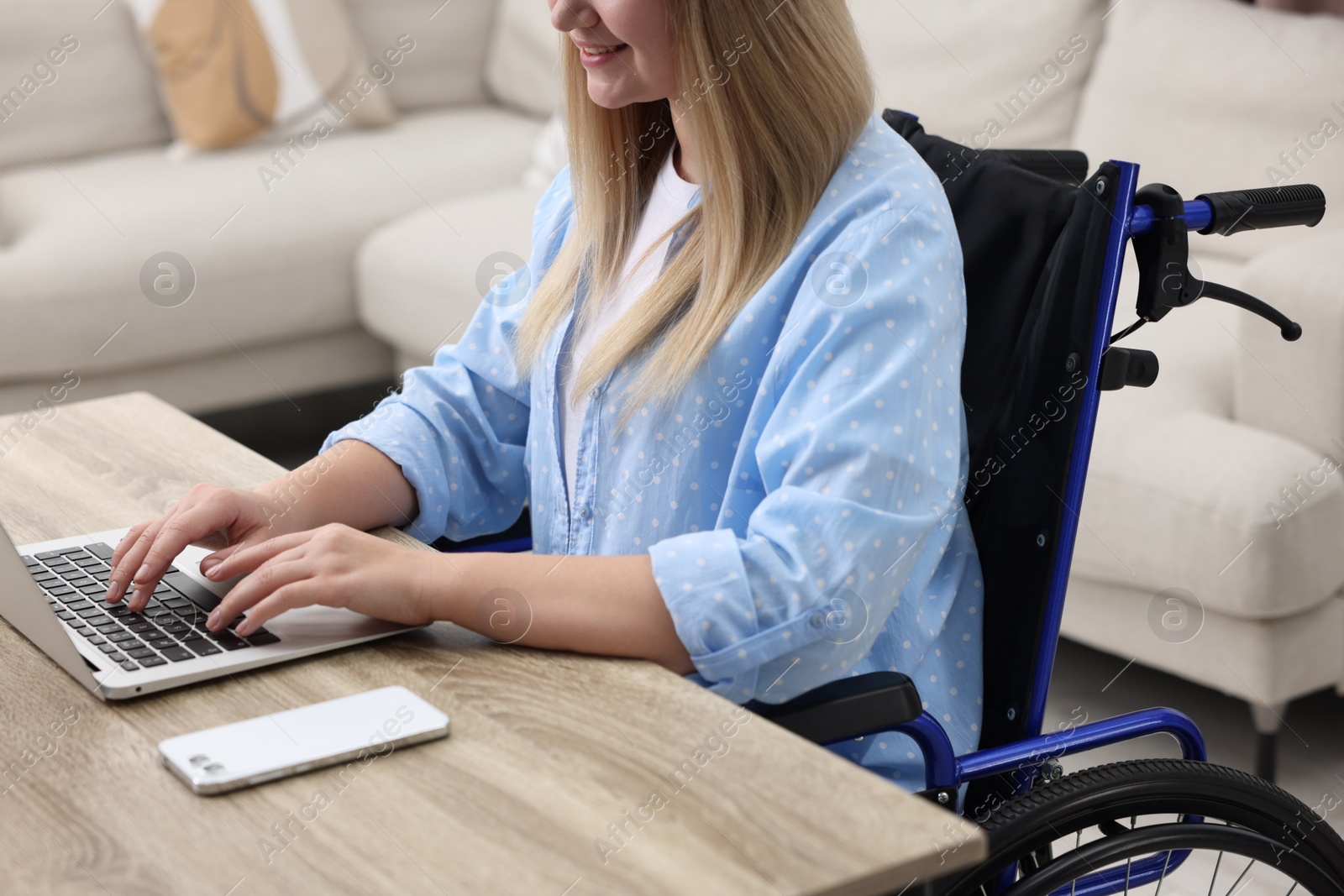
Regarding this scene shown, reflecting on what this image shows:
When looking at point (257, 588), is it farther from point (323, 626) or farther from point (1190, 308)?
point (1190, 308)

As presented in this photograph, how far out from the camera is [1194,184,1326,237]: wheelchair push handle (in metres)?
0.97

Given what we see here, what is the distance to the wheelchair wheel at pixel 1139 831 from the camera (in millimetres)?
904

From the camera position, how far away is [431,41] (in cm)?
365

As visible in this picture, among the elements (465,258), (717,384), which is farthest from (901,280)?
(465,258)

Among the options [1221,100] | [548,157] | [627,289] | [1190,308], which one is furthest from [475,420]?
[548,157]

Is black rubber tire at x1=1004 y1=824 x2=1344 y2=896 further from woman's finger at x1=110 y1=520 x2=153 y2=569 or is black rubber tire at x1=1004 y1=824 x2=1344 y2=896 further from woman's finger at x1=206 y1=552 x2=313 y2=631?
woman's finger at x1=110 y1=520 x2=153 y2=569

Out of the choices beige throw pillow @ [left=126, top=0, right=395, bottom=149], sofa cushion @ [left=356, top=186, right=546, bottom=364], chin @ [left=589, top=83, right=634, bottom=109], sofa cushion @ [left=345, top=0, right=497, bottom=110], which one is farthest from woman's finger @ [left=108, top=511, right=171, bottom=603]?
sofa cushion @ [left=345, top=0, right=497, bottom=110]

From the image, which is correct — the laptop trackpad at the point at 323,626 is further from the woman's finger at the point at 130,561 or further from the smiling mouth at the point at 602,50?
the smiling mouth at the point at 602,50

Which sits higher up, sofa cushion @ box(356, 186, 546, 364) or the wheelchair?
the wheelchair

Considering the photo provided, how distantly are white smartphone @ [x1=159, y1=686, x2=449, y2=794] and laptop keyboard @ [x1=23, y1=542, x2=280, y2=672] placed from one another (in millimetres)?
101

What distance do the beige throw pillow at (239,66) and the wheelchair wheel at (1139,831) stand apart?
2698mm

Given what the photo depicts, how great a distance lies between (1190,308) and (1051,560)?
133 centimetres

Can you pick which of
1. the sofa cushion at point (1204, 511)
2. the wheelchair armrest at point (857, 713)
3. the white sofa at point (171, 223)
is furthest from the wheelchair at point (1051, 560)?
the white sofa at point (171, 223)

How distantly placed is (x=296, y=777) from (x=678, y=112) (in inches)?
24.2
